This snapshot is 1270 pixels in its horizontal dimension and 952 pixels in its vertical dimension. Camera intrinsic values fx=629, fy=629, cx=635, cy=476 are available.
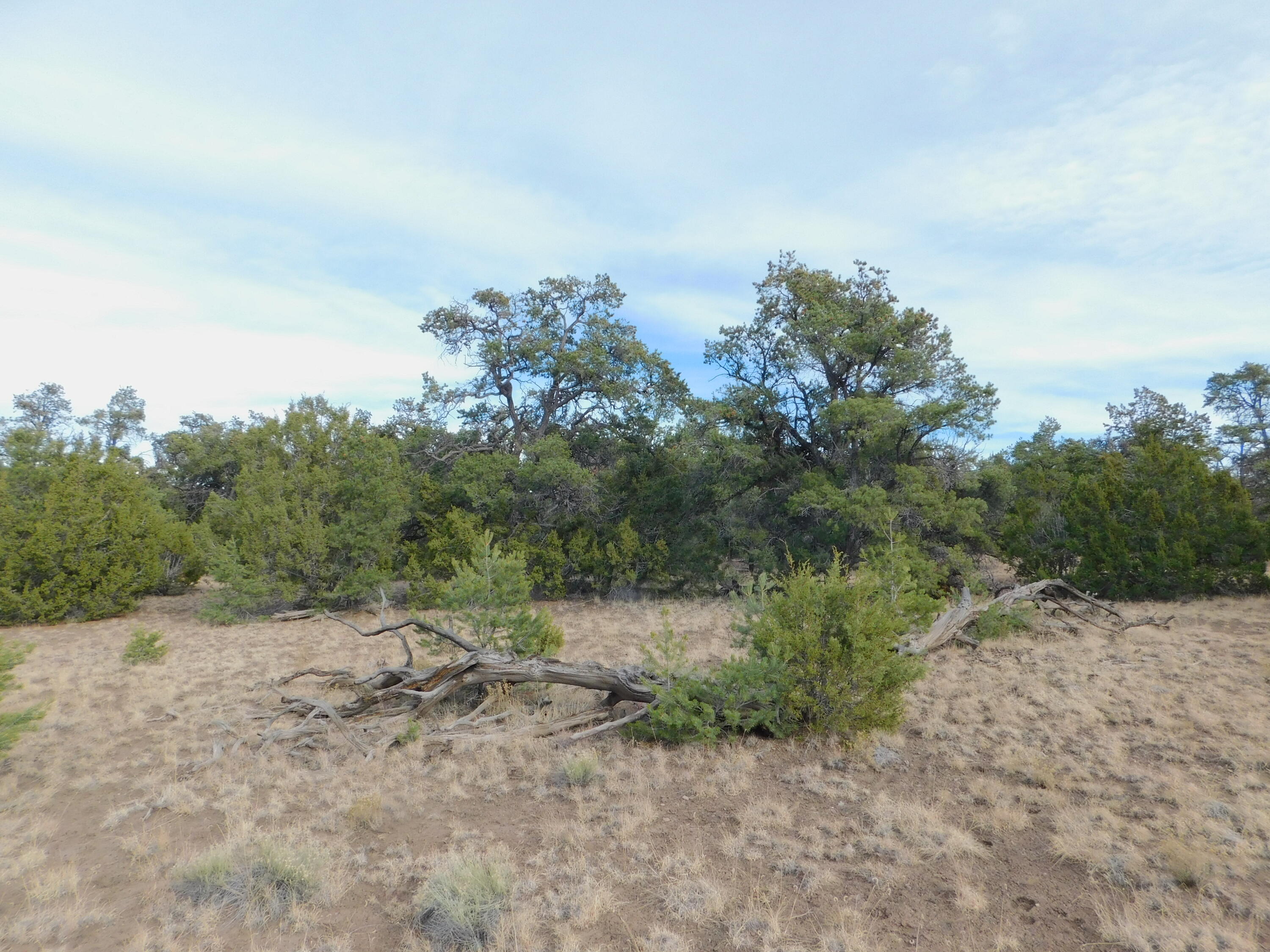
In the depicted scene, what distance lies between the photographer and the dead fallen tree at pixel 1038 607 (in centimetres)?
1141

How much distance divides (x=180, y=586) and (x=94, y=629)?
624 cm

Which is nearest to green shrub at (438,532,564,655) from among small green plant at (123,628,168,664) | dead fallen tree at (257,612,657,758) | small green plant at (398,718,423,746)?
dead fallen tree at (257,612,657,758)

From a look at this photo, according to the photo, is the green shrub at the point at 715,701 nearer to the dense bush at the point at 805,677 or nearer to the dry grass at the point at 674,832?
the dense bush at the point at 805,677

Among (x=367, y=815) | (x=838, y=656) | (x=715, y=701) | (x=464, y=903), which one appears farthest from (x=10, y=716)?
(x=838, y=656)

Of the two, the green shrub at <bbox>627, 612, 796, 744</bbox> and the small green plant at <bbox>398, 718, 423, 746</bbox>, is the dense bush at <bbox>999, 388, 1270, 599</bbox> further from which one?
the small green plant at <bbox>398, 718, 423, 746</bbox>

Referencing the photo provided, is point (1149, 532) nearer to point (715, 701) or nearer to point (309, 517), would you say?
point (715, 701)

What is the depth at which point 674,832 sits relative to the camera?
5086 millimetres

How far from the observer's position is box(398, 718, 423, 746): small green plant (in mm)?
7160

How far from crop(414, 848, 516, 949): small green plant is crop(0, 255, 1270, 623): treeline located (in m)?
10.3

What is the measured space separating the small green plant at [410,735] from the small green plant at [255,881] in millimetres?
2616

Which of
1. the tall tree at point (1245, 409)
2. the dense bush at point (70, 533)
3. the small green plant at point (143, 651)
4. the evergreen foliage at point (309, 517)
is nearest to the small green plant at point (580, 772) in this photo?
the small green plant at point (143, 651)

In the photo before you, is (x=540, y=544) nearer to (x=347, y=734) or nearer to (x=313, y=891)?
(x=347, y=734)

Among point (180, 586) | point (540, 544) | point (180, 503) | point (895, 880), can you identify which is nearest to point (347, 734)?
point (895, 880)

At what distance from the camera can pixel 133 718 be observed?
8.22m
